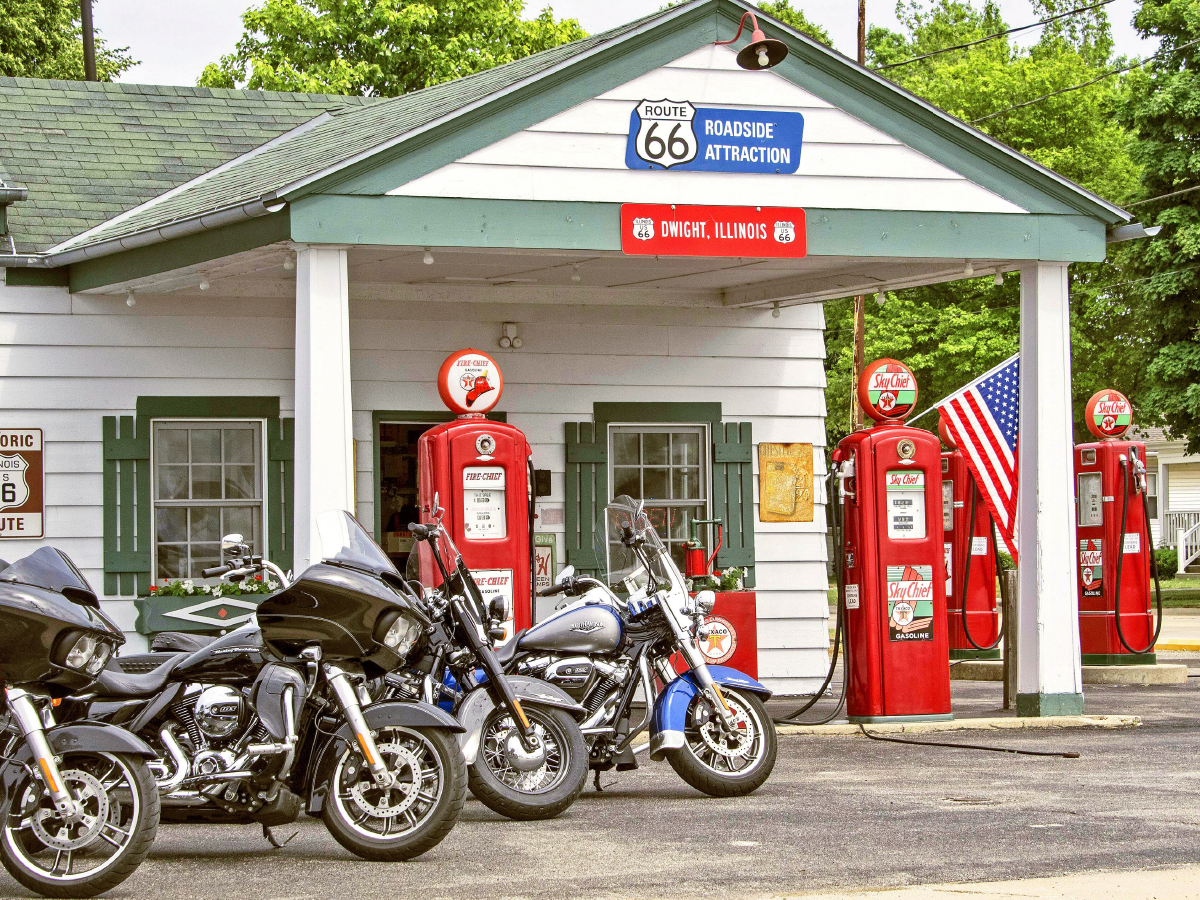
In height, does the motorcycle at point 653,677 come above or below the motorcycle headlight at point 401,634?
below

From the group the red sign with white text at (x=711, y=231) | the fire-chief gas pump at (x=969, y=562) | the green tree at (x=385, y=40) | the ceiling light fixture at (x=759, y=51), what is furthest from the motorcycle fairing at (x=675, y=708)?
the green tree at (x=385, y=40)

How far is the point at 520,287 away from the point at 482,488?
8.84 feet

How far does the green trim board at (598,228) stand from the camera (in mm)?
9414

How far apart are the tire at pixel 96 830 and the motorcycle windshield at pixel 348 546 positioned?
115 centimetres

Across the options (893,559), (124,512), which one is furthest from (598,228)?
(124,512)

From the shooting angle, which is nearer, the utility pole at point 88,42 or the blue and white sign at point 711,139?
the blue and white sign at point 711,139

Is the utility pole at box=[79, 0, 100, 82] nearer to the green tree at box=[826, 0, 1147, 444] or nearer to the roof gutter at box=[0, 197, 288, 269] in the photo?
the roof gutter at box=[0, 197, 288, 269]

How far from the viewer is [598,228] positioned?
994 centimetres

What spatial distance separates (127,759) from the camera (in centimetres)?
586

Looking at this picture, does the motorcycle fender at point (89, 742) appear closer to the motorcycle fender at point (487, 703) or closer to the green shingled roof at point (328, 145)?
the motorcycle fender at point (487, 703)

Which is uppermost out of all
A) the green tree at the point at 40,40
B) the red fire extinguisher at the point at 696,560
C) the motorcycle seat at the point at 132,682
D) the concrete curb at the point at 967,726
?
the green tree at the point at 40,40

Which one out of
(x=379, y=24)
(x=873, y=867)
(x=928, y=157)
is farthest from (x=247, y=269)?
(x=379, y=24)

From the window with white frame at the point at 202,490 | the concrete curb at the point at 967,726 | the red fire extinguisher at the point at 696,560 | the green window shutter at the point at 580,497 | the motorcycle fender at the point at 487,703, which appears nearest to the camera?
the motorcycle fender at the point at 487,703

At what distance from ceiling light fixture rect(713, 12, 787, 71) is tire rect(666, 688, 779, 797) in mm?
4109
